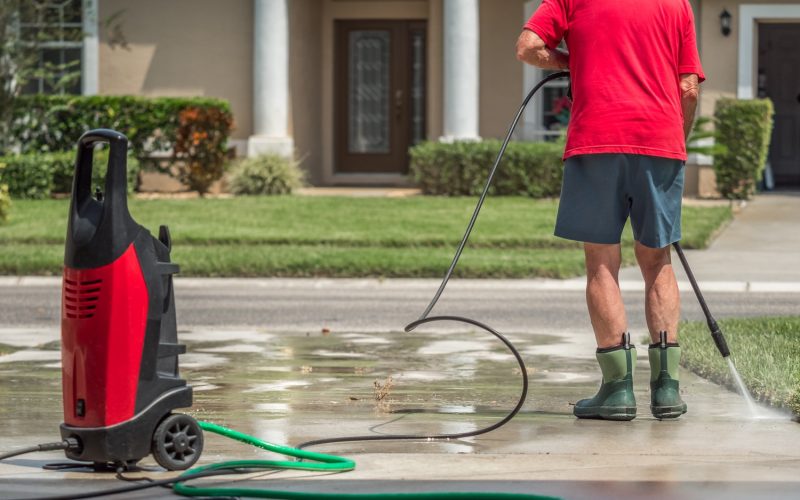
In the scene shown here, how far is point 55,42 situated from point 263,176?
4.36m

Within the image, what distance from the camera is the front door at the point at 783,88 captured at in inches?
949

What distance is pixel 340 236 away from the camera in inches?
611

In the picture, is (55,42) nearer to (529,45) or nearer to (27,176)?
(27,176)

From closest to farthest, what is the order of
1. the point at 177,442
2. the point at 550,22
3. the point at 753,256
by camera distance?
1. the point at 177,442
2. the point at 550,22
3. the point at 753,256

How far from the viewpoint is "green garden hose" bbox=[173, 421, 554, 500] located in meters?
4.41

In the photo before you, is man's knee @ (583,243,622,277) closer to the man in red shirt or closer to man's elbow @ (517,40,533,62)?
the man in red shirt

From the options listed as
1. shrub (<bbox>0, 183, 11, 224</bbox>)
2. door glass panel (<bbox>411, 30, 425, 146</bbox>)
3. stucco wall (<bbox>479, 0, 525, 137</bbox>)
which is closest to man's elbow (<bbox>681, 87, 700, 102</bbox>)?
shrub (<bbox>0, 183, 11, 224</bbox>)

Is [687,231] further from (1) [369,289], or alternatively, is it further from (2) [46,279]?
(2) [46,279]

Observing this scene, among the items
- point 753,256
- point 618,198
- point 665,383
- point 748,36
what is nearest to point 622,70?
point 618,198

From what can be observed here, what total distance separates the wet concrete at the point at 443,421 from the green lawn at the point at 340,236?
433 centimetres

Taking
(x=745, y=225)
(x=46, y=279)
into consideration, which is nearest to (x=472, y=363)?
(x=46, y=279)

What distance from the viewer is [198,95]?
71.6ft

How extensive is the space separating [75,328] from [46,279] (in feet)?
28.5

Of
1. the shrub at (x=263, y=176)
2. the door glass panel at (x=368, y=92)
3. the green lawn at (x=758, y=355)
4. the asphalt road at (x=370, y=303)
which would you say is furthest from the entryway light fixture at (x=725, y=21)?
the green lawn at (x=758, y=355)
